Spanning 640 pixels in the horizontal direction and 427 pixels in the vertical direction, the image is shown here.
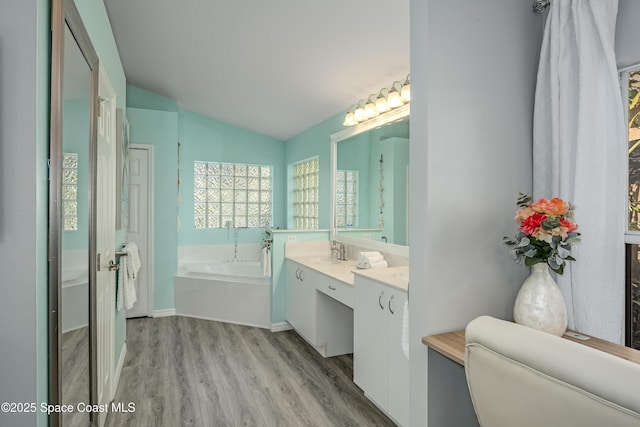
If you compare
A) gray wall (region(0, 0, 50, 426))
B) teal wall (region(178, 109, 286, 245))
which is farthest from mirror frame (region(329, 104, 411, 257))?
teal wall (region(178, 109, 286, 245))

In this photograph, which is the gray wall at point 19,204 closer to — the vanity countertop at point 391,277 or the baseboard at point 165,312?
the vanity countertop at point 391,277

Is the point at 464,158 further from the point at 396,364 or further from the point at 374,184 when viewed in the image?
the point at 374,184

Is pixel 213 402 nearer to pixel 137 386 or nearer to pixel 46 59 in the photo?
pixel 137 386

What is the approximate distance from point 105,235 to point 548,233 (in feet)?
7.84

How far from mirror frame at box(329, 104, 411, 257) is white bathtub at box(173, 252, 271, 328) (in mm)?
958

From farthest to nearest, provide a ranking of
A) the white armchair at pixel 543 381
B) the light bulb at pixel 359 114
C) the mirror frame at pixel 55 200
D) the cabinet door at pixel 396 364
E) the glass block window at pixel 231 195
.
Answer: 1. the glass block window at pixel 231 195
2. the light bulb at pixel 359 114
3. the cabinet door at pixel 396 364
4. the mirror frame at pixel 55 200
5. the white armchair at pixel 543 381

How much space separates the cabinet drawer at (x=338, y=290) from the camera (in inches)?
105

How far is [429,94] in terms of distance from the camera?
4.49 ft

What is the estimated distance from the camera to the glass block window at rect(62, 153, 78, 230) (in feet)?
4.26

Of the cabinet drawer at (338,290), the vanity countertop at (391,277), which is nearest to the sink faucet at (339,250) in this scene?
the cabinet drawer at (338,290)

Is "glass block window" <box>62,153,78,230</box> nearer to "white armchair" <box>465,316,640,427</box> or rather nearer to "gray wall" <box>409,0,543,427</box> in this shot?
"gray wall" <box>409,0,543,427</box>

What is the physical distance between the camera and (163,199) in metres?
4.47

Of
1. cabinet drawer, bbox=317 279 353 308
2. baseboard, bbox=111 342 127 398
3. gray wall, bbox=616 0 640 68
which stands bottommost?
baseboard, bbox=111 342 127 398

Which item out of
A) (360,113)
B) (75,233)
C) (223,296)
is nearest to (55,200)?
(75,233)
